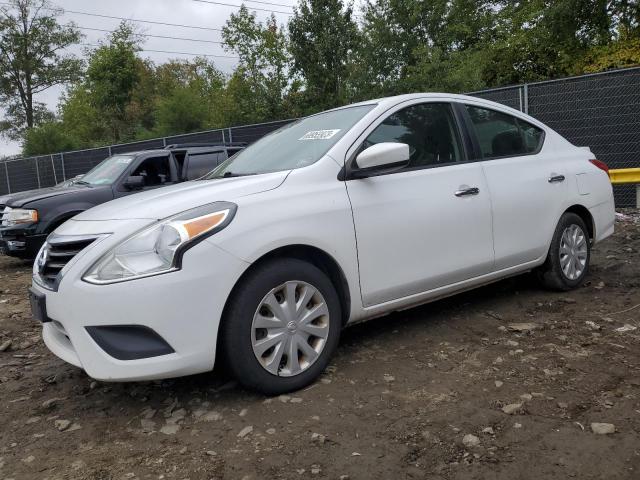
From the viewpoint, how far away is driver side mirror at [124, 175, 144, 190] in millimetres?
7715

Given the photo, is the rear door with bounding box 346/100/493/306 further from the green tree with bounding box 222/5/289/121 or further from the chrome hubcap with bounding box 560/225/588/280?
the green tree with bounding box 222/5/289/121

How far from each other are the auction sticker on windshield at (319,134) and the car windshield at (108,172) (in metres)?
4.98

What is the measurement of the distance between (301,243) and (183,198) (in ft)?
2.26

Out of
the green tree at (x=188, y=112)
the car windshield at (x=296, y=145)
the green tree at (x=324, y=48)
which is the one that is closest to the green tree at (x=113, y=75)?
the green tree at (x=188, y=112)

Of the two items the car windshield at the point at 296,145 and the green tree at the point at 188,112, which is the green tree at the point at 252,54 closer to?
the green tree at the point at 188,112

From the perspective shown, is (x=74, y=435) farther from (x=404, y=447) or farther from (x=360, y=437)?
(x=404, y=447)

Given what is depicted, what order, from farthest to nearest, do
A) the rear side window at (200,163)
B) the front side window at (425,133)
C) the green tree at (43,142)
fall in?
the green tree at (43,142) < the rear side window at (200,163) < the front side window at (425,133)

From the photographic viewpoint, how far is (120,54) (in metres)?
28.8

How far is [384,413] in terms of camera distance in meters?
2.80

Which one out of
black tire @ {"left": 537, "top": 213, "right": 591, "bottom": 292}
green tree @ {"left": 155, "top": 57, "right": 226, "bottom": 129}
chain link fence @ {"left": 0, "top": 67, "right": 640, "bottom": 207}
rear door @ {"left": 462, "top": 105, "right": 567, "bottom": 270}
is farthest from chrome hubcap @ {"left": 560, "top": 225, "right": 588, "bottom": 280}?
green tree @ {"left": 155, "top": 57, "right": 226, "bottom": 129}

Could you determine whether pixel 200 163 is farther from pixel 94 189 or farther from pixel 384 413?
pixel 384 413

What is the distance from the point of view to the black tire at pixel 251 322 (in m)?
2.83

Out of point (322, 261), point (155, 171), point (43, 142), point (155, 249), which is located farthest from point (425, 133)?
point (43, 142)

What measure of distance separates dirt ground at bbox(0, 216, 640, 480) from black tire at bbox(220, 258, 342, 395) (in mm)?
103
